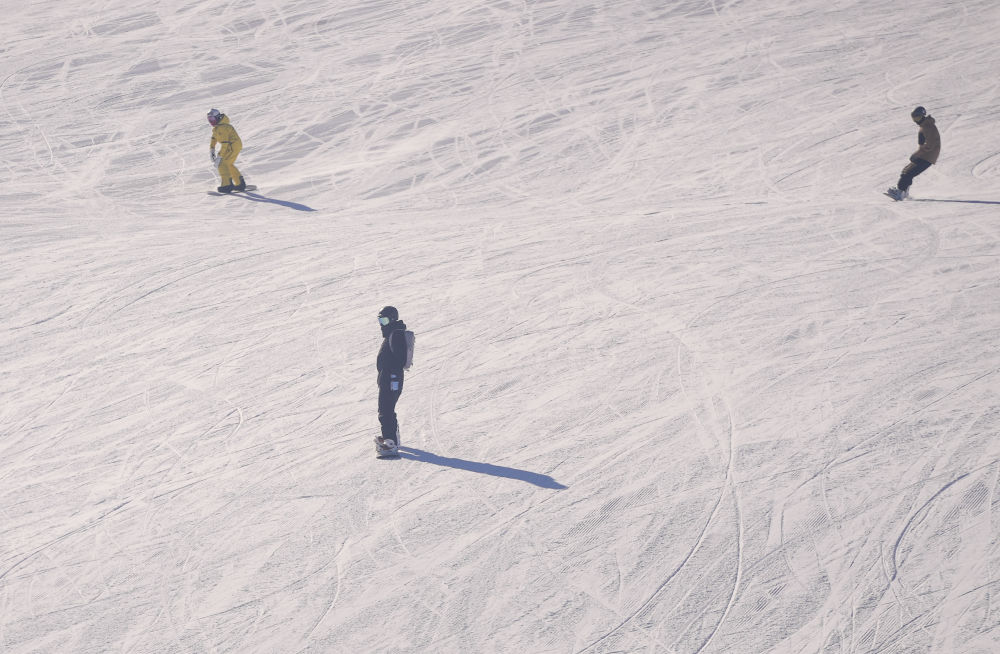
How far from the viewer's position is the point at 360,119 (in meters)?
17.7

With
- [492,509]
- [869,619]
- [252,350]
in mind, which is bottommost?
[869,619]

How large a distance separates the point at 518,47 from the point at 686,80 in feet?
12.6

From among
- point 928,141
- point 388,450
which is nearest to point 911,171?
point 928,141

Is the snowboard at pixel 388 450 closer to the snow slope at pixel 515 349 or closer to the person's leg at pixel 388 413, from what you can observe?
the person's leg at pixel 388 413

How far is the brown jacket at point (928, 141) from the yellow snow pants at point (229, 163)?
9917mm

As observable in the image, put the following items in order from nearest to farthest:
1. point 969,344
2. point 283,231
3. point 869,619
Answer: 1. point 869,619
2. point 969,344
3. point 283,231

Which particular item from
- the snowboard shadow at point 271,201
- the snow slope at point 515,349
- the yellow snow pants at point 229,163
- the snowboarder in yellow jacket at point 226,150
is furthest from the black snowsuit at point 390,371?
the yellow snow pants at point 229,163

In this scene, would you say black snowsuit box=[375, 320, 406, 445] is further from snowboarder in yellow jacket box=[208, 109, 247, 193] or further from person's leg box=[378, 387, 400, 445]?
snowboarder in yellow jacket box=[208, 109, 247, 193]

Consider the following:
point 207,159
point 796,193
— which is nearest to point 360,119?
point 207,159

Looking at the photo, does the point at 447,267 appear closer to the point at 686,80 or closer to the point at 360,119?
the point at 360,119

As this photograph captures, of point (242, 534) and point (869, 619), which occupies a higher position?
point (242, 534)

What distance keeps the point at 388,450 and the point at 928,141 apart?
9152mm

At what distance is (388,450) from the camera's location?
8070 mm

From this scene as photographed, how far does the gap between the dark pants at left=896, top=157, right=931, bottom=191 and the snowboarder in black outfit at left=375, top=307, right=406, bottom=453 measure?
338 inches
